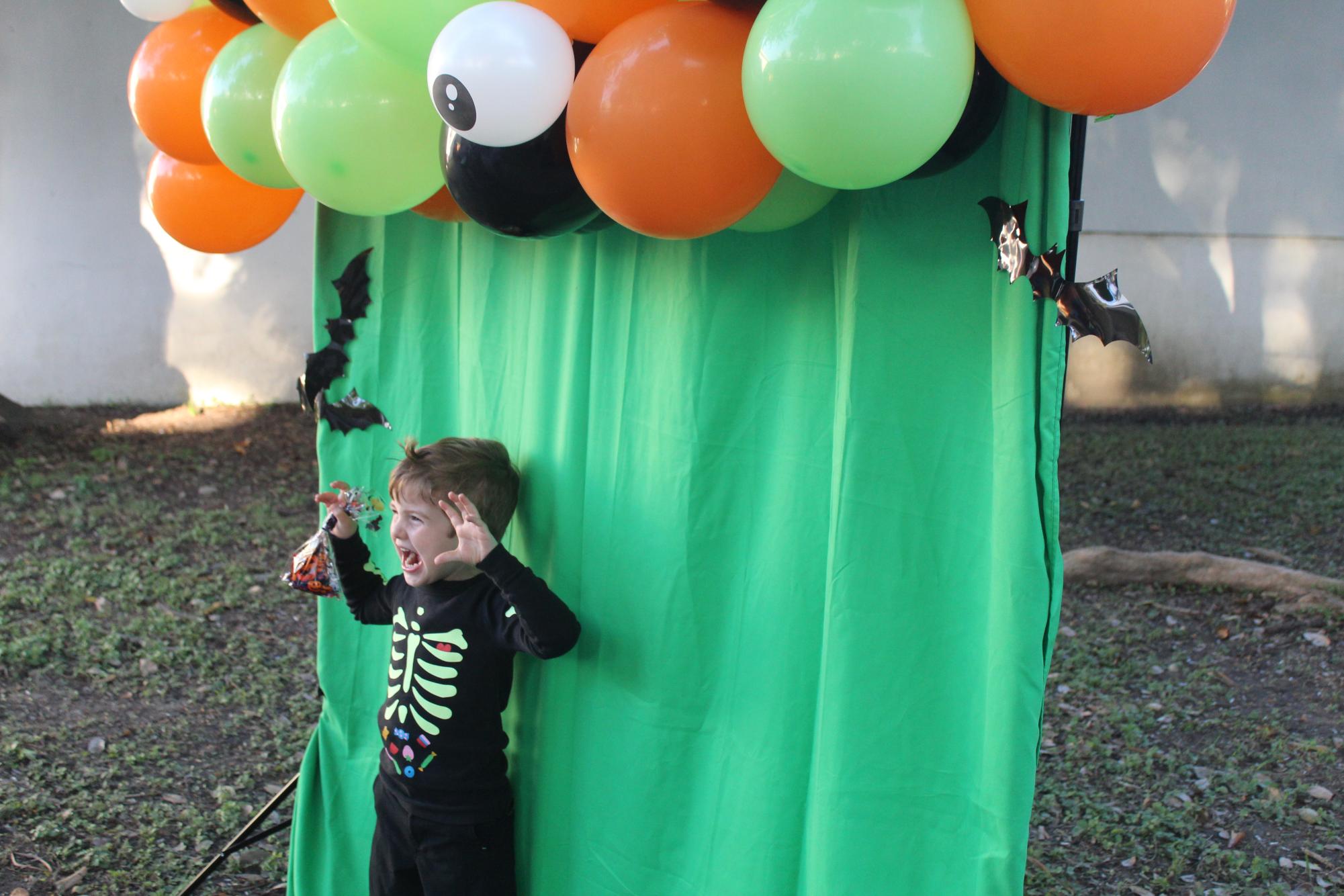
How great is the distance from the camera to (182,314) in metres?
8.04

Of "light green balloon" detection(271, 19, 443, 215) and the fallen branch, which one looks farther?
the fallen branch

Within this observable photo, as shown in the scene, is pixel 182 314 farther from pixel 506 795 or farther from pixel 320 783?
pixel 506 795

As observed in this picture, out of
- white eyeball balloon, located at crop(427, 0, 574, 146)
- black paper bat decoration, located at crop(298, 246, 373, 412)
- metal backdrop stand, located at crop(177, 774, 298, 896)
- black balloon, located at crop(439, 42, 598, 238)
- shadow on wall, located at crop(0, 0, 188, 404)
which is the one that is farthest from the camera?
shadow on wall, located at crop(0, 0, 188, 404)

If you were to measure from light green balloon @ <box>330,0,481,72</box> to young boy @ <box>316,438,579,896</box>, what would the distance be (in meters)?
0.71

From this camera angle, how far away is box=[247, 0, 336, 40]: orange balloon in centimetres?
187

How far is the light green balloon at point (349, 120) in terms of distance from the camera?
173cm

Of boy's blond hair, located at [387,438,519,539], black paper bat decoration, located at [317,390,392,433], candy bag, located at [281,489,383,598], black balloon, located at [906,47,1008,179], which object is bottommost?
candy bag, located at [281,489,383,598]

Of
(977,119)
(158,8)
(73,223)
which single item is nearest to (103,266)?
(73,223)

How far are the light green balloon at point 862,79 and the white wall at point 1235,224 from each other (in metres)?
7.77

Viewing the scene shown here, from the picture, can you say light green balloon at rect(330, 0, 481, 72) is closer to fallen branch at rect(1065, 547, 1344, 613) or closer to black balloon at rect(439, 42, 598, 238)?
black balloon at rect(439, 42, 598, 238)

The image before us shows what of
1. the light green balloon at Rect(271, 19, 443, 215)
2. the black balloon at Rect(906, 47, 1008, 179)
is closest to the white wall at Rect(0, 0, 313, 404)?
the light green balloon at Rect(271, 19, 443, 215)

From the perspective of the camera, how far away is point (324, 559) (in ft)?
7.70

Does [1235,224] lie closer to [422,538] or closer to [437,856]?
[422,538]

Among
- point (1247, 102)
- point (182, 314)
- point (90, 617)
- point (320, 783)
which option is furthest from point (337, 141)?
point (1247, 102)
